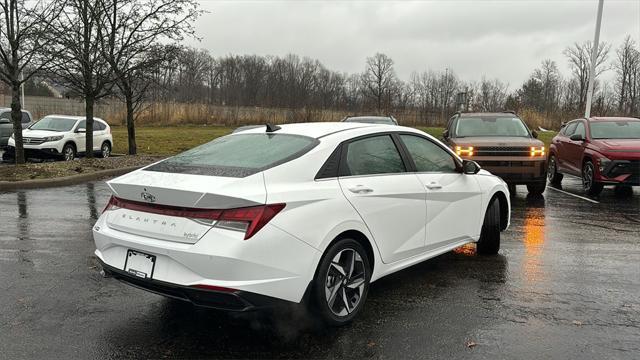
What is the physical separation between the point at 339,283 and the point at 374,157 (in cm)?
121

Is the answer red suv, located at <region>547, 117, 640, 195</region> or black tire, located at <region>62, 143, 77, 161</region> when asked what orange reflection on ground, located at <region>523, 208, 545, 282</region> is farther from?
black tire, located at <region>62, 143, 77, 161</region>

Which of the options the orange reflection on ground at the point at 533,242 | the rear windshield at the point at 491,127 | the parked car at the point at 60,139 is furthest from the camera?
the parked car at the point at 60,139

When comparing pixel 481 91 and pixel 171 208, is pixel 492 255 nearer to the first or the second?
pixel 171 208

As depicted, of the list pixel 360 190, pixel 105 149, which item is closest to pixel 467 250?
pixel 360 190

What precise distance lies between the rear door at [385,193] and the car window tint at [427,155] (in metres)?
0.24

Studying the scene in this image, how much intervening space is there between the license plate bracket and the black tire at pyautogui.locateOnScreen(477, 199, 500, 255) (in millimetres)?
3917

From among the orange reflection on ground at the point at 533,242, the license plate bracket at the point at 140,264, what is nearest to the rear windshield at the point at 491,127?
the orange reflection on ground at the point at 533,242

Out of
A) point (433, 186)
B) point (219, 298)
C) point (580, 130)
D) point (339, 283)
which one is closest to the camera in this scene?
point (219, 298)

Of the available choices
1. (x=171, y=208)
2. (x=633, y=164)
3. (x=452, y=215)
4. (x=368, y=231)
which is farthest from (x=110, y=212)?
(x=633, y=164)

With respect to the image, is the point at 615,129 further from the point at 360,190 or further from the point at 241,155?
the point at 241,155

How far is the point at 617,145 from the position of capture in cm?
1084

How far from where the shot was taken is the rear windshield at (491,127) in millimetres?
11602

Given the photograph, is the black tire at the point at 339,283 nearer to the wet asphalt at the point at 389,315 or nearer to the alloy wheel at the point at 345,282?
the alloy wheel at the point at 345,282

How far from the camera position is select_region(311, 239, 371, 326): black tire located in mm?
3777
